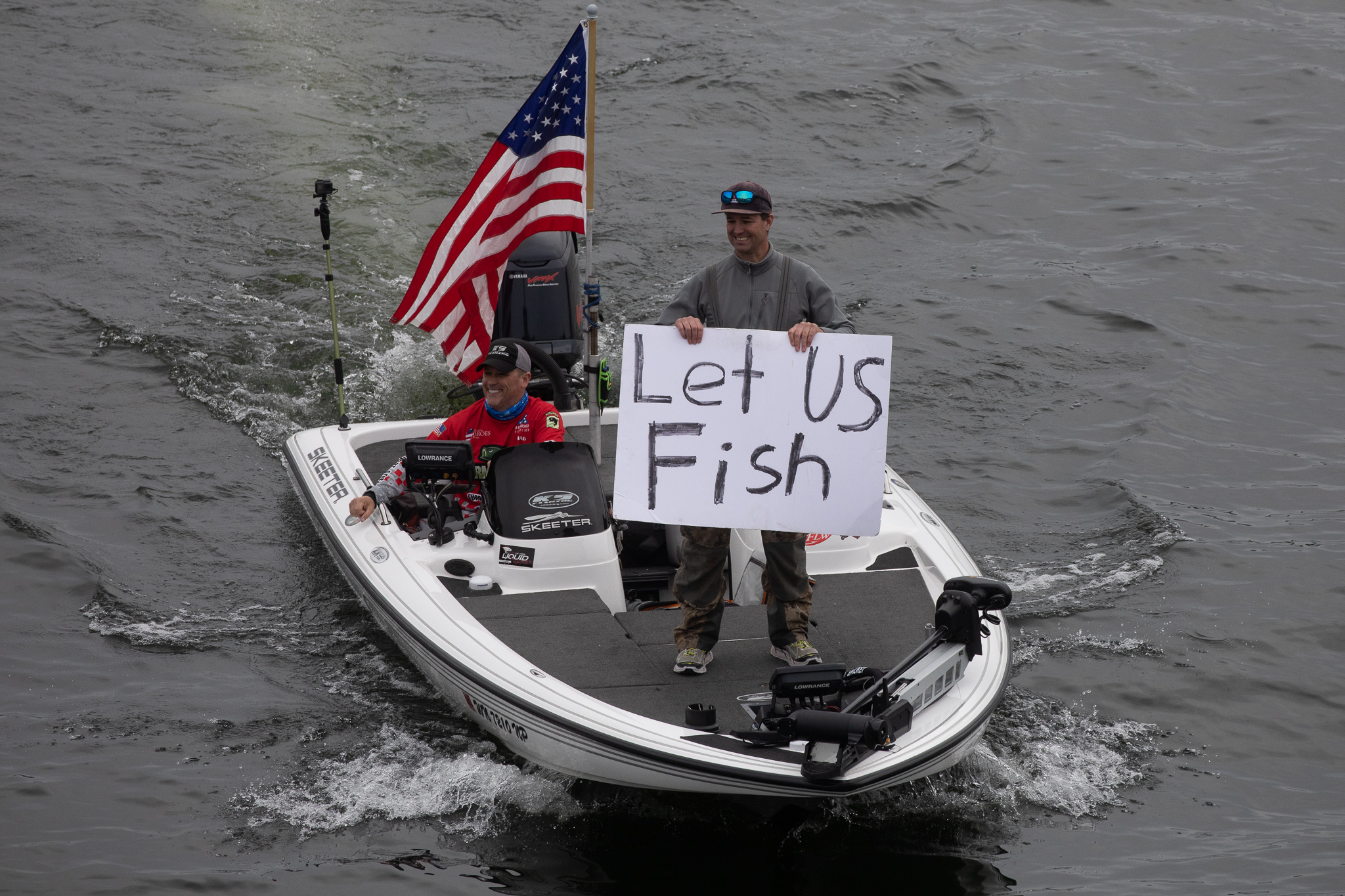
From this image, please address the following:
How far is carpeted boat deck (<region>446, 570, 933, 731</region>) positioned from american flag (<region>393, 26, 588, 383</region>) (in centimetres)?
213

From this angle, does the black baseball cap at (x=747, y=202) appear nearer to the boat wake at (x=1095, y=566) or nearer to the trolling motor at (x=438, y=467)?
the trolling motor at (x=438, y=467)

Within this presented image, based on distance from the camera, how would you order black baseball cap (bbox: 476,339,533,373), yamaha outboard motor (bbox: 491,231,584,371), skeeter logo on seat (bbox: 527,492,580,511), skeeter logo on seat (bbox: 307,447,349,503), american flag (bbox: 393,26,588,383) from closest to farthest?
1. skeeter logo on seat (bbox: 527,492,580,511)
2. black baseball cap (bbox: 476,339,533,373)
3. american flag (bbox: 393,26,588,383)
4. skeeter logo on seat (bbox: 307,447,349,503)
5. yamaha outboard motor (bbox: 491,231,584,371)

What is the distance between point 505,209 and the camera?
25.4ft

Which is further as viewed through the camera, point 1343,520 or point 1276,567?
point 1343,520

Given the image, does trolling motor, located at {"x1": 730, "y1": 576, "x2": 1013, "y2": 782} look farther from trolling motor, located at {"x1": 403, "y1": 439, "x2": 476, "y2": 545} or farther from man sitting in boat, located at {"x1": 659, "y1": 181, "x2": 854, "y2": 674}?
trolling motor, located at {"x1": 403, "y1": 439, "x2": 476, "y2": 545}

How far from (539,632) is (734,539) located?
126 centimetres

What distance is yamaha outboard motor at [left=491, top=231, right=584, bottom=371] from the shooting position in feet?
30.7

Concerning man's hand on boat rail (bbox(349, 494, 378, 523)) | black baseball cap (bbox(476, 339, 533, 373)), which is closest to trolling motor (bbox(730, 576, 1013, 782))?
black baseball cap (bbox(476, 339, 533, 373))

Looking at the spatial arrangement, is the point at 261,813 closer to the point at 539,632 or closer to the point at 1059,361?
the point at 539,632

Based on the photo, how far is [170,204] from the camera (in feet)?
44.5

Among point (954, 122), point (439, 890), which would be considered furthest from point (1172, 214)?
point (439, 890)

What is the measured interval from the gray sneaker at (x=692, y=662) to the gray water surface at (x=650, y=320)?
1.95 feet

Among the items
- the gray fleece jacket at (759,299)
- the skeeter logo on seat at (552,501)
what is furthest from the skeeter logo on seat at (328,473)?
the gray fleece jacket at (759,299)

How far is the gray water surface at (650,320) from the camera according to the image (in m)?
6.06
